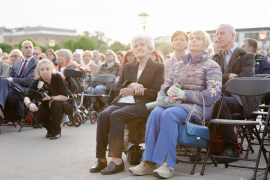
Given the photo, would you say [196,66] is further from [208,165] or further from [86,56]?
[86,56]

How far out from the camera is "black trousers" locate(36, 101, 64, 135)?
7.44 metres

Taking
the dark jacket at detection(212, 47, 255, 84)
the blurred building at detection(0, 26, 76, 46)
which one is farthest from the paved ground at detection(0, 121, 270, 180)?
the blurred building at detection(0, 26, 76, 46)

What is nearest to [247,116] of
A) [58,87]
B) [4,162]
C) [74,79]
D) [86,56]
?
[4,162]

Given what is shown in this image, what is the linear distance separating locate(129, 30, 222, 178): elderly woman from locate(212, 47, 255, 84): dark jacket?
1172mm

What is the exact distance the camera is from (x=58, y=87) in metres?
7.70

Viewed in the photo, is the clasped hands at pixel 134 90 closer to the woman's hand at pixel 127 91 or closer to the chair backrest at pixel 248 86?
the woman's hand at pixel 127 91

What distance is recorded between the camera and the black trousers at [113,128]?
463 centimetres

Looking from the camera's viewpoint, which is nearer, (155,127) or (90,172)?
(155,127)

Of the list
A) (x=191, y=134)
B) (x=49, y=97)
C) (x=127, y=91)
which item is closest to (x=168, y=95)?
(x=127, y=91)

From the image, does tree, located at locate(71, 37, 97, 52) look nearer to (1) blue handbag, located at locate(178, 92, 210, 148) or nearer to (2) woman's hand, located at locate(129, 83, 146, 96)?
(2) woman's hand, located at locate(129, 83, 146, 96)

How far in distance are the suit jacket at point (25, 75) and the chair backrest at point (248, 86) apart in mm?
5590

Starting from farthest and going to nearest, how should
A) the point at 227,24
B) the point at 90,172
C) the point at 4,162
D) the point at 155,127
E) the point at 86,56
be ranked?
the point at 86,56, the point at 227,24, the point at 4,162, the point at 90,172, the point at 155,127

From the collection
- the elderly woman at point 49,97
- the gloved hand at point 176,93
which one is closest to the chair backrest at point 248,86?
the gloved hand at point 176,93

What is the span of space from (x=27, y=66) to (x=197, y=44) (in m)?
5.64
